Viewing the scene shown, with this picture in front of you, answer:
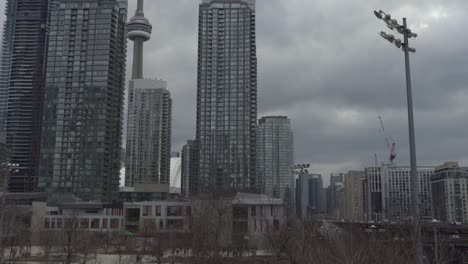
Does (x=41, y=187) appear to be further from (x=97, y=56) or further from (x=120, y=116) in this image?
(x=97, y=56)

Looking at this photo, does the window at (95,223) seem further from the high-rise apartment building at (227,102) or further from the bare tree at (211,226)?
the bare tree at (211,226)

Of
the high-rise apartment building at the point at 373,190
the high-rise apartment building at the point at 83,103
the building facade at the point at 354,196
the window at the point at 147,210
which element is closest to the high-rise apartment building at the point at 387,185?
the high-rise apartment building at the point at 373,190

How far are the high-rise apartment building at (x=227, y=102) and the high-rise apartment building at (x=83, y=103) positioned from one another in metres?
31.4

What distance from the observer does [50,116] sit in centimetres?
16162

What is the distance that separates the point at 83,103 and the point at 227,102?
48808mm

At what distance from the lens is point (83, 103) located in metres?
162

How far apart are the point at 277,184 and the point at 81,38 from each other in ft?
295

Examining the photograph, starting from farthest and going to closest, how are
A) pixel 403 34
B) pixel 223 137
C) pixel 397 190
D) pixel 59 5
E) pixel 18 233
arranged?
pixel 59 5 → pixel 223 137 → pixel 397 190 → pixel 18 233 → pixel 403 34

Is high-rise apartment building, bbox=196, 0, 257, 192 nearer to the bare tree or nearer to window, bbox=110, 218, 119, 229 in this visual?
window, bbox=110, 218, 119, 229

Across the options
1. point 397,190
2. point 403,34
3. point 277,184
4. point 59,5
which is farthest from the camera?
point 277,184

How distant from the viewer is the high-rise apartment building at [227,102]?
157750mm

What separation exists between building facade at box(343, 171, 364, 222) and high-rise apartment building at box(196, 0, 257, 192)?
4844cm

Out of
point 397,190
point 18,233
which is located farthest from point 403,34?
point 397,190

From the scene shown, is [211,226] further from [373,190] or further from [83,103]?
[373,190]
